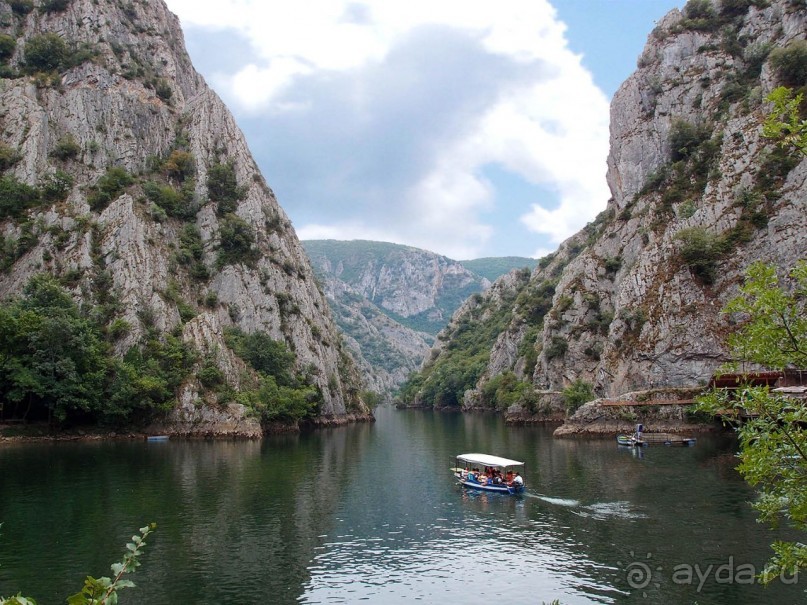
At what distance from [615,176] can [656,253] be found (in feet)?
116

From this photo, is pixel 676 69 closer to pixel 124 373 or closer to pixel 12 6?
pixel 124 373

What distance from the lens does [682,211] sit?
342ft

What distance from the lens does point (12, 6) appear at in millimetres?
126312

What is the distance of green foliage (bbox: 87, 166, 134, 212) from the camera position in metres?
110

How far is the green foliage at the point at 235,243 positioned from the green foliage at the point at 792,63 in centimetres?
10224

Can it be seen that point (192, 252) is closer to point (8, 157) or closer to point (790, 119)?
point (8, 157)

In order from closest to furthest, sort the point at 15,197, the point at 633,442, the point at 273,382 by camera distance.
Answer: the point at 633,442
the point at 15,197
the point at 273,382

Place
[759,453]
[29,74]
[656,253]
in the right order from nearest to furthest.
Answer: [759,453]
[656,253]
[29,74]

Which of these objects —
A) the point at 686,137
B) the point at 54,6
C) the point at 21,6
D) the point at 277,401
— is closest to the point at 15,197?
the point at 54,6

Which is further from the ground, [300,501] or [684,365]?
[684,365]

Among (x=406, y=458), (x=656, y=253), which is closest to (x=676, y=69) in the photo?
(x=656, y=253)

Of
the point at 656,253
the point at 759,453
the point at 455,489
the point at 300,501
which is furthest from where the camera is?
the point at 656,253

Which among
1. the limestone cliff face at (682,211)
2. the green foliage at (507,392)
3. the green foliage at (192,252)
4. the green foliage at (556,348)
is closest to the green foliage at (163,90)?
the green foliage at (192,252)

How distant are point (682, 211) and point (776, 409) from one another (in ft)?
331
